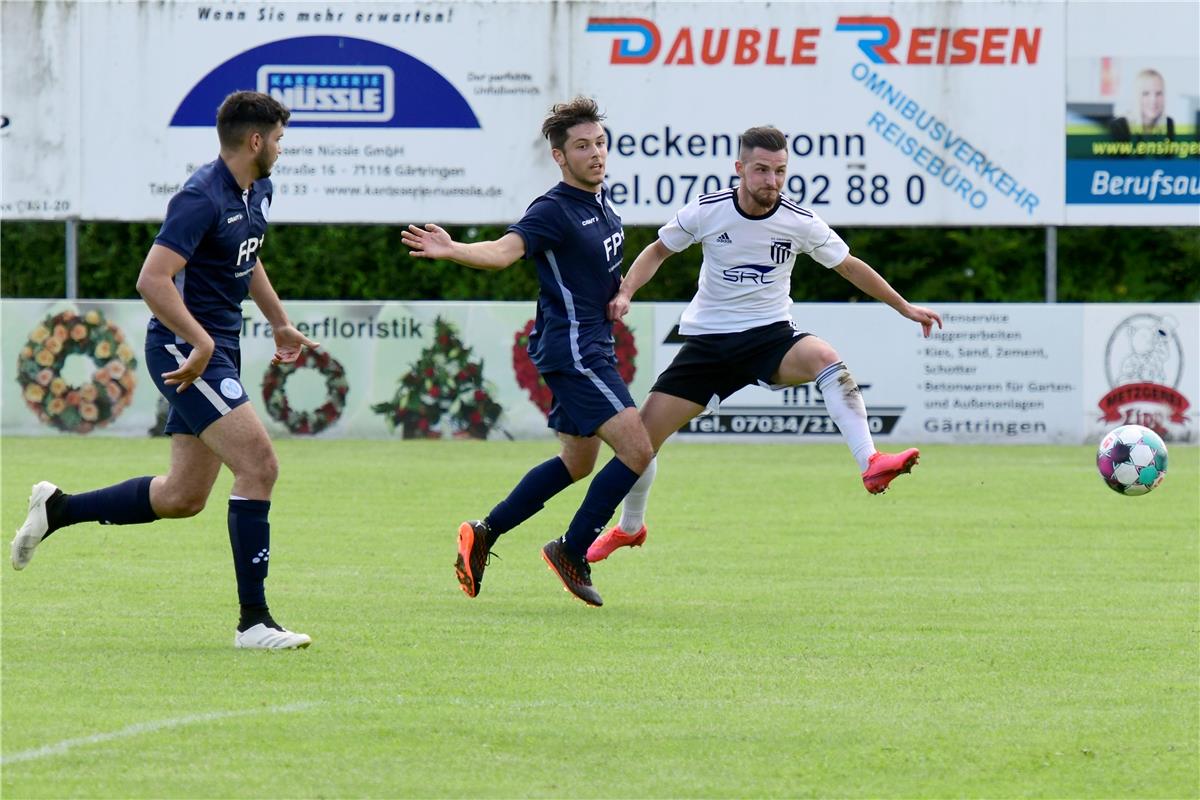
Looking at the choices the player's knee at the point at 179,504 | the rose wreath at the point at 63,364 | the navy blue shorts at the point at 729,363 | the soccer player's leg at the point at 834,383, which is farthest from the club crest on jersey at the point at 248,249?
the rose wreath at the point at 63,364

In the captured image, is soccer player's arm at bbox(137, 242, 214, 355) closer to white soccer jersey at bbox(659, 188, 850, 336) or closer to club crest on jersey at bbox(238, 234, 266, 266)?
club crest on jersey at bbox(238, 234, 266, 266)

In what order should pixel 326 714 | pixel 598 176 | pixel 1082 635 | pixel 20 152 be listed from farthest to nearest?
pixel 20 152 → pixel 598 176 → pixel 1082 635 → pixel 326 714

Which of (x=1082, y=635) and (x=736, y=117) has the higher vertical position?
(x=736, y=117)

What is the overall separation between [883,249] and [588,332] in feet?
61.6

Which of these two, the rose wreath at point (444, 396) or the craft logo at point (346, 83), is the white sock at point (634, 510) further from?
the craft logo at point (346, 83)

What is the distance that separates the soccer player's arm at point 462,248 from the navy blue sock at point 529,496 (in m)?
1.02

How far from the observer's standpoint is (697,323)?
9188 millimetres

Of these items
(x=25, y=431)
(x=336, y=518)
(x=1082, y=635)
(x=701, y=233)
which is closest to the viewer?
(x=1082, y=635)

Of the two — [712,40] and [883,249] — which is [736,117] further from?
[883,249]

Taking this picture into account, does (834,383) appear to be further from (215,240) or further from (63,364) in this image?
(63,364)

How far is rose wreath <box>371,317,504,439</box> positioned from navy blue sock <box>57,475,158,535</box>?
13.2 m

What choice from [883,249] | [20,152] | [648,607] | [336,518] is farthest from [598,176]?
[883,249]

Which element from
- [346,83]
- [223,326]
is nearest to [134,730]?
[223,326]

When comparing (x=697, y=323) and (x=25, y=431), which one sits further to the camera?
(x=25, y=431)
